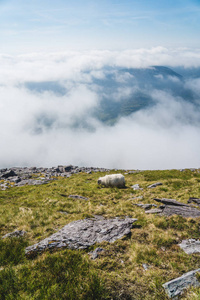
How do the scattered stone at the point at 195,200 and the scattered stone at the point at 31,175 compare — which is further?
the scattered stone at the point at 31,175

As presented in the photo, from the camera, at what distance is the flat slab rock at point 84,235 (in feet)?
24.5

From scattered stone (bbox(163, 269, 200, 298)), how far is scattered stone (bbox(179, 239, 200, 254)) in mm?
1704

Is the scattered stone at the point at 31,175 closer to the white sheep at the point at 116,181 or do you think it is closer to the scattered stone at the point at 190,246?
the white sheep at the point at 116,181

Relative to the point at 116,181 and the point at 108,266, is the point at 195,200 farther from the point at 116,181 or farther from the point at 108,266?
the point at 116,181

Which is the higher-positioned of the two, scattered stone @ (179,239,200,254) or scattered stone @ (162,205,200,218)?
scattered stone @ (162,205,200,218)

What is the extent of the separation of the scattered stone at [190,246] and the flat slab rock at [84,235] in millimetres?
2644

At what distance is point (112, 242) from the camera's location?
7.86 meters

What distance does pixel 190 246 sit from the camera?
7.42 metres

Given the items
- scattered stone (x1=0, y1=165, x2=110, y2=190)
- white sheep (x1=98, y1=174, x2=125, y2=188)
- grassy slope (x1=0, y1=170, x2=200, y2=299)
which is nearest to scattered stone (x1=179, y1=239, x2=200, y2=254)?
grassy slope (x1=0, y1=170, x2=200, y2=299)

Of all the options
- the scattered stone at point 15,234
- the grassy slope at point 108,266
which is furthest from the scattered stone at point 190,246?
the scattered stone at point 15,234

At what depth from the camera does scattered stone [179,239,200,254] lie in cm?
703

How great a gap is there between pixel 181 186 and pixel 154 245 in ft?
52.6

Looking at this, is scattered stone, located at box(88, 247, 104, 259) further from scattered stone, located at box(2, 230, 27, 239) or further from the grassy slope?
scattered stone, located at box(2, 230, 27, 239)

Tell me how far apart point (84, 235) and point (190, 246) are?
5043 mm
